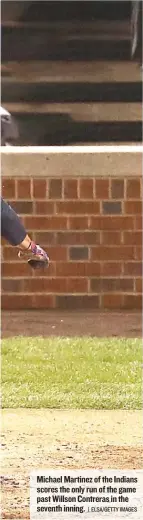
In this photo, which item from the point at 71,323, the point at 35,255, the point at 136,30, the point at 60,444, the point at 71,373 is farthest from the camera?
the point at 136,30

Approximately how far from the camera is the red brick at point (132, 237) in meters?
10.9

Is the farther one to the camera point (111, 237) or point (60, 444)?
point (111, 237)

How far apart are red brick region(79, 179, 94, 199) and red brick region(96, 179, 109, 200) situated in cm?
5

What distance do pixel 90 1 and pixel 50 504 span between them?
1147 centimetres

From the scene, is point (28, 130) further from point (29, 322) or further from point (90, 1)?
point (29, 322)

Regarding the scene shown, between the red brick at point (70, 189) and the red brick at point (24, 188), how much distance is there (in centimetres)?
29

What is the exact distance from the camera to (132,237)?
430 inches

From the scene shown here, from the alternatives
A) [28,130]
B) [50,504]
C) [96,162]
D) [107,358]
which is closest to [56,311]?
[96,162]

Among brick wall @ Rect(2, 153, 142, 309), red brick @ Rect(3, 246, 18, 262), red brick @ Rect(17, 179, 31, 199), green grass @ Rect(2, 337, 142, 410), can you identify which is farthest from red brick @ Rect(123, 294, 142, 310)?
green grass @ Rect(2, 337, 142, 410)

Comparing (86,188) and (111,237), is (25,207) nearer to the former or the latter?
(86,188)

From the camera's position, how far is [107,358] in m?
8.73

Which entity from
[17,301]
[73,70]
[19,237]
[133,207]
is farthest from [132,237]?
[19,237]

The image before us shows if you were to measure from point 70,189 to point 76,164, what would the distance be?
0.67 ft

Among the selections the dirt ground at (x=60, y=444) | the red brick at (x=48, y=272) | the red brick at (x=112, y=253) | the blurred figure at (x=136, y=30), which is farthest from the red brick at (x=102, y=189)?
the blurred figure at (x=136, y=30)
